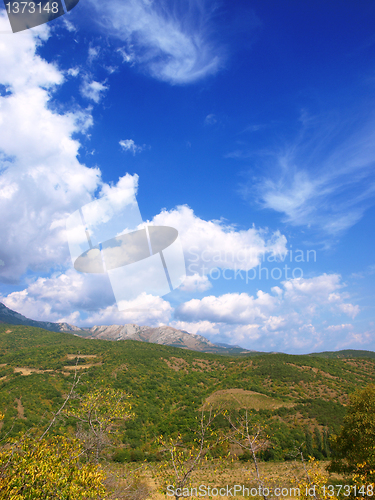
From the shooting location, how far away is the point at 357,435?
53.8 feet

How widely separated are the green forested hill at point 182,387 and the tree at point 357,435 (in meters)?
8.93

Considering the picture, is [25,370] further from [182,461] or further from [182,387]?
[182,461]

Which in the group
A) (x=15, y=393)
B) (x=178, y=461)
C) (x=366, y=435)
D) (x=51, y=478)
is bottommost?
(x=15, y=393)

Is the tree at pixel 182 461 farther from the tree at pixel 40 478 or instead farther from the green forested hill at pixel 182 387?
the green forested hill at pixel 182 387

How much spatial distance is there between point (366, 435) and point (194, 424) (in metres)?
26.3

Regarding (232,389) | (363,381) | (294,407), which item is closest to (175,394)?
(232,389)

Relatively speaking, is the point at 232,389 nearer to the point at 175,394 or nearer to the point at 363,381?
the point at 175,394

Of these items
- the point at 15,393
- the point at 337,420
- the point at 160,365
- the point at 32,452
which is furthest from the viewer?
the point at 160,365

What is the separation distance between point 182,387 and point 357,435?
43.9 meters

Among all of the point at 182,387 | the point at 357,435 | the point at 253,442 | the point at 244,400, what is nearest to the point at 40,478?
the point at 253,442

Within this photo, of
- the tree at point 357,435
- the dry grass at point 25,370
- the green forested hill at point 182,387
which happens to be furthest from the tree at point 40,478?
the dry grass at point 25,370

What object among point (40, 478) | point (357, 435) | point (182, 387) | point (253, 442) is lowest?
point (182, 387)

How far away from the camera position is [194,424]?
1391 inches

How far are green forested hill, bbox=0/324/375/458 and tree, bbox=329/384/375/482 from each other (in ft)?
29.3
